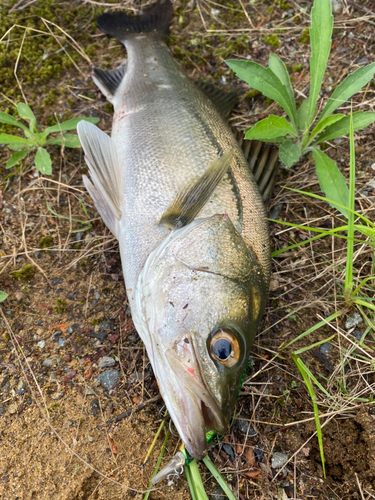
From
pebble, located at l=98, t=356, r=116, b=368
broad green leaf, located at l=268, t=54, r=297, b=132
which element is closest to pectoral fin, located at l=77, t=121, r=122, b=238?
pebble, located at l=98, t=356, r=116, b=368

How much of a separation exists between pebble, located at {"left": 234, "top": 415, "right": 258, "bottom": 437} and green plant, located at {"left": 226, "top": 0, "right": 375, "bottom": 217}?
1607mm

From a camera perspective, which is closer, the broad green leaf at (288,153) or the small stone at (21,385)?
the small stone at (21,385)

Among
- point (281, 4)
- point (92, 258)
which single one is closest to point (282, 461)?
point (92, 258)

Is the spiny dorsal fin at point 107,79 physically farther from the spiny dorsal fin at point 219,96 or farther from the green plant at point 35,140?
the spiny dorsal fin at point 219,96

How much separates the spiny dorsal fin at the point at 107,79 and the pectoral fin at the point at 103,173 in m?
0.69

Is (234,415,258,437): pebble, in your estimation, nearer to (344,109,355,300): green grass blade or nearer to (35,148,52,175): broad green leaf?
(344,109,355,300): green grass blade

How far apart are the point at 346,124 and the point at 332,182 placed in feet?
1.62

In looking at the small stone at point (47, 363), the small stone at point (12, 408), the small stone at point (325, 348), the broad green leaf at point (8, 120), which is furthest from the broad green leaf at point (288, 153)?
the small stone at point (12, 408)

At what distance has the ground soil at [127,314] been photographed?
2203 millimetres

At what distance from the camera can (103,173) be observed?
262 centimetres

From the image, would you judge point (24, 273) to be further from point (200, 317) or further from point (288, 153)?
point (288, 153)

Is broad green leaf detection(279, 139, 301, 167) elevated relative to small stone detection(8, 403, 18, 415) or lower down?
elevated

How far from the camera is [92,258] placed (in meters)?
2.85

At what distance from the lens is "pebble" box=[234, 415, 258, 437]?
235cm
